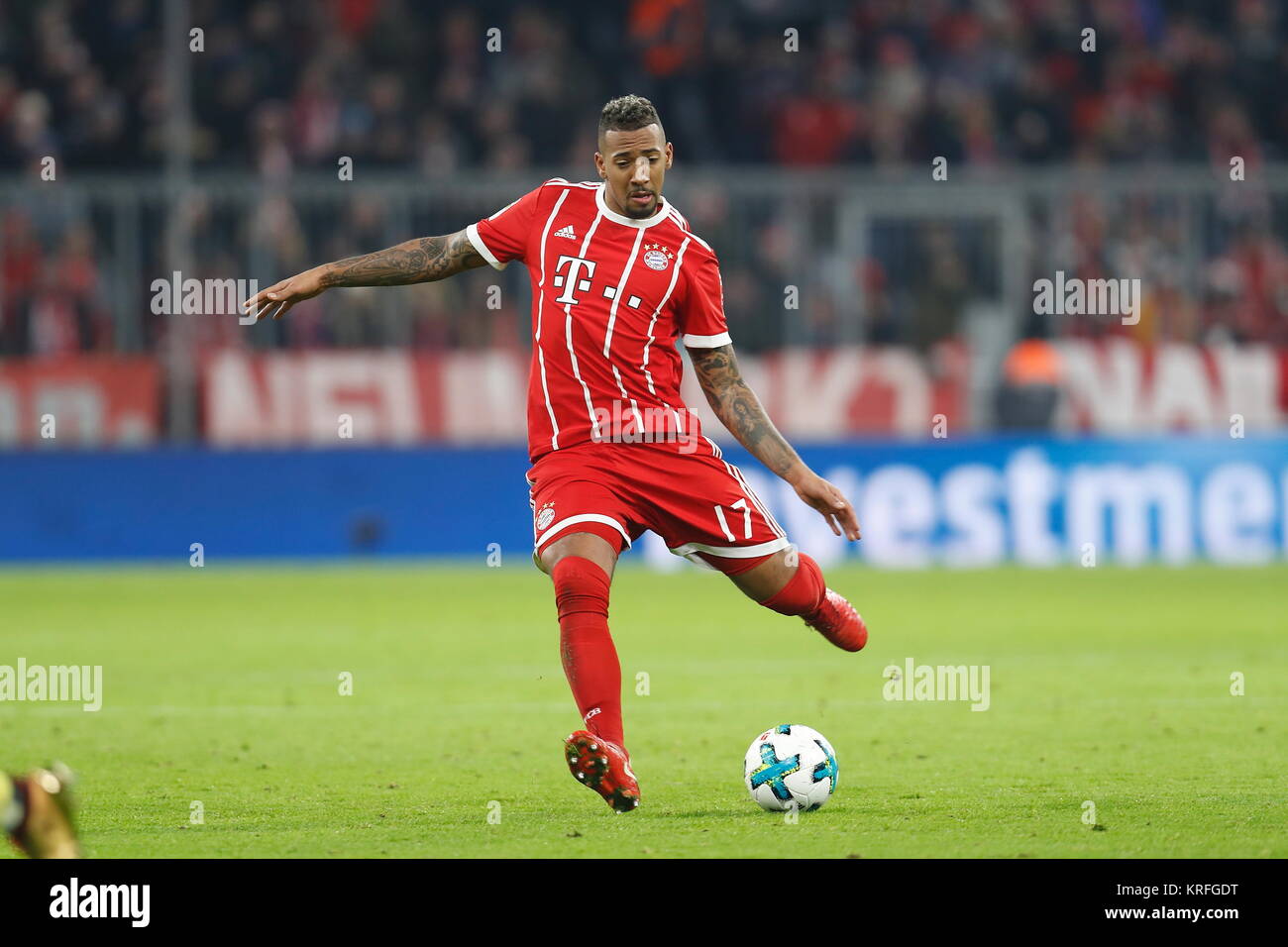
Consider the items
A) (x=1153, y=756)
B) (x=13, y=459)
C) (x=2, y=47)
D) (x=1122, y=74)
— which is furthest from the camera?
(x=1122, y=74)

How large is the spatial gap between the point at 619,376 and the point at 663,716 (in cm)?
288

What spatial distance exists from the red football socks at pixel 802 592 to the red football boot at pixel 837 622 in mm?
56

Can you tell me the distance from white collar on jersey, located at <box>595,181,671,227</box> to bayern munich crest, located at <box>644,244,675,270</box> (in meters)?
0.09

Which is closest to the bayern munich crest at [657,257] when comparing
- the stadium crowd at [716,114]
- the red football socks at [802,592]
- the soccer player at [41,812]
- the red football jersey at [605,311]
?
the red football jersey at [605,311]

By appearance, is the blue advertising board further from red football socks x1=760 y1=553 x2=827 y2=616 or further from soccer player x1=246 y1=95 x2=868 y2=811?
soccer player x1=246 y1=95 x2=868 y2=811

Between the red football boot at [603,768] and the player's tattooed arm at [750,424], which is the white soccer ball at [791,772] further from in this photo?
the player's tattooed arm at [750,424]

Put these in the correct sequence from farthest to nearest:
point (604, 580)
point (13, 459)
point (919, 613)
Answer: point (13, 459)
point (919, 613)
point (604, 580)

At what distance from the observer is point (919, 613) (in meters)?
14.5

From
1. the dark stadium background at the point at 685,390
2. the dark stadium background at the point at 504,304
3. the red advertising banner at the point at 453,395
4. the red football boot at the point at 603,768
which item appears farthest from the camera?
the red advertising banner at the point at 453,395

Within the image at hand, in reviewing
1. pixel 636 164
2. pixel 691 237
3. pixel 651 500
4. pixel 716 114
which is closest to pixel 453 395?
pixel 716 114

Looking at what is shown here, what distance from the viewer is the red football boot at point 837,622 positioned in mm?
7914
